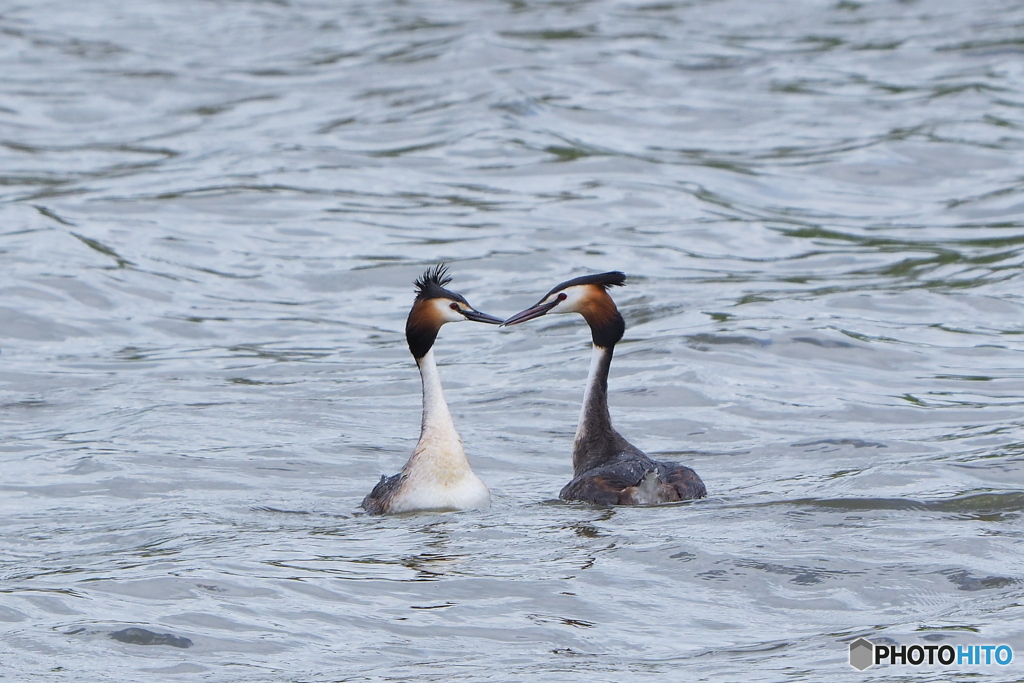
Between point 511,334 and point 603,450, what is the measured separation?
533cm

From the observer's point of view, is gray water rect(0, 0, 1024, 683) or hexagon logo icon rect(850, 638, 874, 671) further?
gray water rect(0, 0, 1024, 683)

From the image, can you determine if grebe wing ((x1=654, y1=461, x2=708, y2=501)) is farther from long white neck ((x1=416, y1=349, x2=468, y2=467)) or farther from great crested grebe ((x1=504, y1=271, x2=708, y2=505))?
long white neck ((x1=416, y1=349, x2=468, y2=467))

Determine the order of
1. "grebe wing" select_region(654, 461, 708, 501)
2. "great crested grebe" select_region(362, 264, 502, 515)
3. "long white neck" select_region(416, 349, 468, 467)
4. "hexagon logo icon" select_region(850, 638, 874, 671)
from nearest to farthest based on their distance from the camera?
"hexagon logo icon" select_region(850, 638, 874, 671) → "grebe wing" select_region(654, 461, 708, 501) → "great crested grebe" select_region(362, 264, 502, 515) → "long white neck" select_region(416, 349, 468, 467)

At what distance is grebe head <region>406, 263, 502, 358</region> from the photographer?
9211mm

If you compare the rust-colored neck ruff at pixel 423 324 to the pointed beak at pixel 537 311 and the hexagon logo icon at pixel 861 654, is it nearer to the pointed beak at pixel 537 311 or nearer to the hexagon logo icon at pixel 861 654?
the pointed beak at pixel 537 311

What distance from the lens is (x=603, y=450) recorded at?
9547 millimetres

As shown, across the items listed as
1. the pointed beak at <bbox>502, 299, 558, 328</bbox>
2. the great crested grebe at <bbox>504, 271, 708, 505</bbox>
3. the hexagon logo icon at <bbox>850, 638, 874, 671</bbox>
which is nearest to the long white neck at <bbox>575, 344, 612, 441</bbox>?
the great crested grebe at <bbox>504, 271, 708, 505</bbox>

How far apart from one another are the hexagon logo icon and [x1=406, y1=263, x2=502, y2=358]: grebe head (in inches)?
123

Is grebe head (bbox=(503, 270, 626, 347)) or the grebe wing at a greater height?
grebe head (bbox=(503, 270, 626, 347))

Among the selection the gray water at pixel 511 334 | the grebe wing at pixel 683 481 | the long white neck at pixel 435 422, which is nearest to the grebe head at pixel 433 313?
the long white neck at pixel 435 422

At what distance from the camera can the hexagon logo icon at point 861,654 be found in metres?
6.50

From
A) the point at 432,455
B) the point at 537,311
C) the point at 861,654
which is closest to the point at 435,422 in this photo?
the point at 432,455

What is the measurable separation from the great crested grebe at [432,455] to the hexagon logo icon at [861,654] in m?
2.88

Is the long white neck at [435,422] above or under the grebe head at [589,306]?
under
